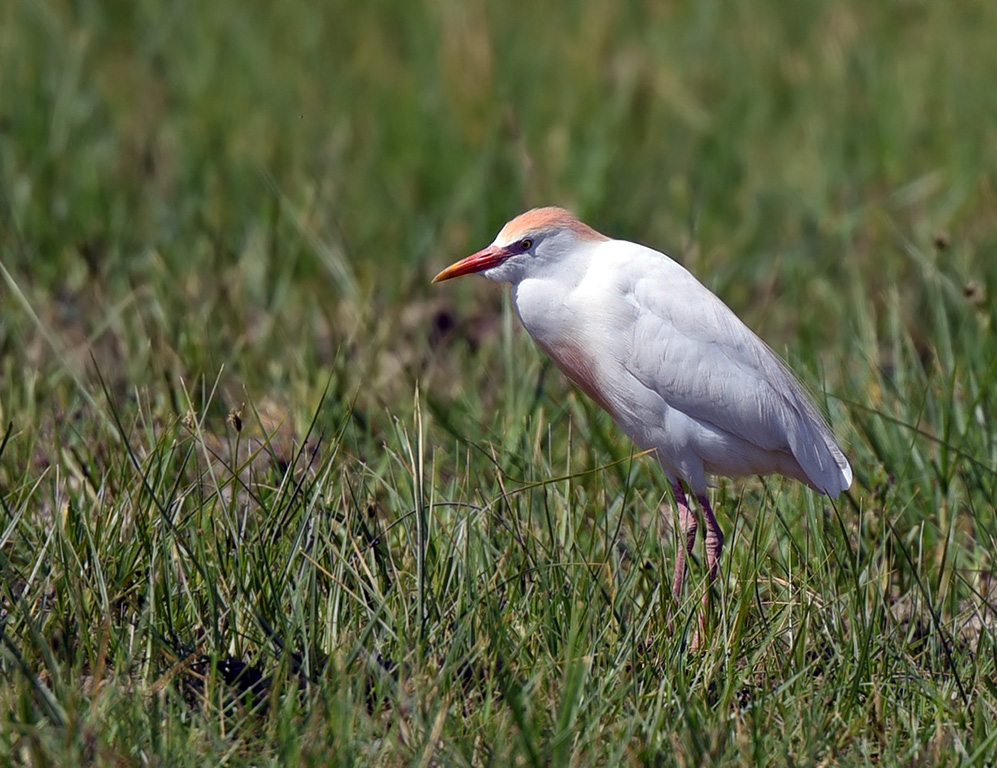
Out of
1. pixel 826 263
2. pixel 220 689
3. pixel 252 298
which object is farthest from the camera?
pixel 826 263

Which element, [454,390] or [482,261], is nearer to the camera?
[482,261]

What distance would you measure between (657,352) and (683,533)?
0.42 m

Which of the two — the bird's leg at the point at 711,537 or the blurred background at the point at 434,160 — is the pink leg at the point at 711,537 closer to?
the bird's leg at the point at 711,537

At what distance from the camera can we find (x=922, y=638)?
3.04 m

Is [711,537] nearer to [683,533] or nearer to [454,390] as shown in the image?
[683,533]

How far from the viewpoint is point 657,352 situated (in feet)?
10.6

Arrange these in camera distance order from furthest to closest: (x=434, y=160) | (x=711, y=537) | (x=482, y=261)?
(x=434, y=160)
(x=711, y=537)
(x=482, y=261)

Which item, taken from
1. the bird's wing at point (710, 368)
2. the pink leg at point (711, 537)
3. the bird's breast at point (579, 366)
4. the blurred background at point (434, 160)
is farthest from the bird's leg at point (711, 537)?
the blurred background at point (434, 160)

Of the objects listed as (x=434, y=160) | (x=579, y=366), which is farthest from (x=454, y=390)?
(x=434, y=160)


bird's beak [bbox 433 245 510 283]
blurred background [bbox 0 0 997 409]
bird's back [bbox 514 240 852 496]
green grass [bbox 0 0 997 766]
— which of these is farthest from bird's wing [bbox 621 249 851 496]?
blurred background [bbox 0 0 997 409]

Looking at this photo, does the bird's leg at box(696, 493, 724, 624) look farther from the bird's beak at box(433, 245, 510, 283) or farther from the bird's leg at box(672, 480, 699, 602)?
the bird's beak at box(433, 245, 510, 283)

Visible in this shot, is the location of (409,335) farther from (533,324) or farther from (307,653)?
(307,653)

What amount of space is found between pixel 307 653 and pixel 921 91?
5.07 m

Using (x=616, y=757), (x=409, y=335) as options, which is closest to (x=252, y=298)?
(x=409, y=335)
